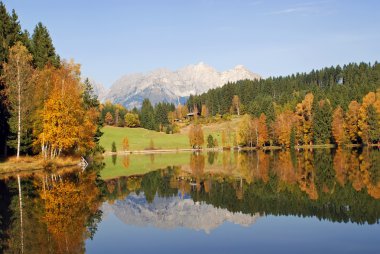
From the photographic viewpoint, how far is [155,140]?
15875 cm

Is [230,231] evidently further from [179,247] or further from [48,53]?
[48,53]

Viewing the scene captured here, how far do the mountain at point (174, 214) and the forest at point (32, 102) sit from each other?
29.1 m

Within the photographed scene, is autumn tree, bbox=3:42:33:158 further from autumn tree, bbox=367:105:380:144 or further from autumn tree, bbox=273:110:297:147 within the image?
autumn tree, bbox=367:105:380:144

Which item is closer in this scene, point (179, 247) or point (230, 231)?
point (179, 247)

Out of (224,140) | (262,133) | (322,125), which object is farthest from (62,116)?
(224,140)

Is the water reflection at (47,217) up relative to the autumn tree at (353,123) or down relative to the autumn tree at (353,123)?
down

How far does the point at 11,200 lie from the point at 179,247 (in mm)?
15279

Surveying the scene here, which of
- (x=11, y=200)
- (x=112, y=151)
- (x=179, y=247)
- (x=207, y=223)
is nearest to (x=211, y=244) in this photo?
(x=179, y=247)

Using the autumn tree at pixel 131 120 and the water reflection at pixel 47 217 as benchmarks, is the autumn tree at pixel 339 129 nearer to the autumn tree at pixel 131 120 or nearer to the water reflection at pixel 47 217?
the autumn tree at pixel 131 120

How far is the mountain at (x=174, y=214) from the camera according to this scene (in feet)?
67.8

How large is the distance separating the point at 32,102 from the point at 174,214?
36499mm

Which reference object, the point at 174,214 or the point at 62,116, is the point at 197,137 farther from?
the point at 174,214

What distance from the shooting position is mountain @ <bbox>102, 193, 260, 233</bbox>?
20.7 meters

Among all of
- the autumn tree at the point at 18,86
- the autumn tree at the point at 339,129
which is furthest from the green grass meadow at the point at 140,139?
the autumn tree at the point at 18,86
